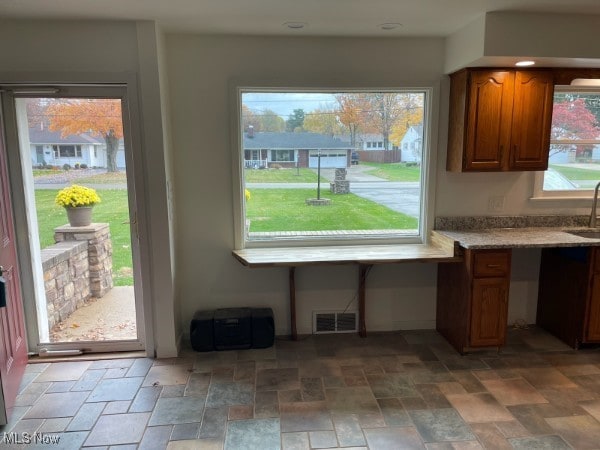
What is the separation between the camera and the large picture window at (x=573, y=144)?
3441 mm

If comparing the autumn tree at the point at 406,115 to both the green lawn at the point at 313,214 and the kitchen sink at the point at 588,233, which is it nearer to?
the green lawn at the point at 313,214

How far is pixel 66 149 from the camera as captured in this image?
2.97 m

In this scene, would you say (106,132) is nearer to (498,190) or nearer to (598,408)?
(498,190)

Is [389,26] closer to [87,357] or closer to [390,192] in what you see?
[390,192]

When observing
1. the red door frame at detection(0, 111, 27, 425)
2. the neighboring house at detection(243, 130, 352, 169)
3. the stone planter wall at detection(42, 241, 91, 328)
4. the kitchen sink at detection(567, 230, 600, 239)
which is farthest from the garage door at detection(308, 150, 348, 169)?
the red door frame at detection(0, 111, 27, 425)

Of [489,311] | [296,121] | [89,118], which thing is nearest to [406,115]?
[296,121]

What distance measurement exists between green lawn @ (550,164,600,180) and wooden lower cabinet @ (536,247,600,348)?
0.70m

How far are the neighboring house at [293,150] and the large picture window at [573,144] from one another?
1783 millimetres

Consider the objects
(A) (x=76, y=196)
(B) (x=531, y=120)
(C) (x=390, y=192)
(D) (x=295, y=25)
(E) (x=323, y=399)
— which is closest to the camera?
(E) (x=323, y=399)

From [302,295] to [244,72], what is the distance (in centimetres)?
189

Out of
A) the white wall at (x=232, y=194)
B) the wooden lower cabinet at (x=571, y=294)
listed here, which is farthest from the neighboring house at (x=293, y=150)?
the wooden lower cabinet at (x=571, y=294)

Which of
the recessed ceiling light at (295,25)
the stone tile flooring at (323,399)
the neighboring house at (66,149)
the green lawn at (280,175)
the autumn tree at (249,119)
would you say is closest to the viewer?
the stone tile flooring at (323,399)

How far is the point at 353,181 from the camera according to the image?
3.52 metres

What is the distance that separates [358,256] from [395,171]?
2.90ft
